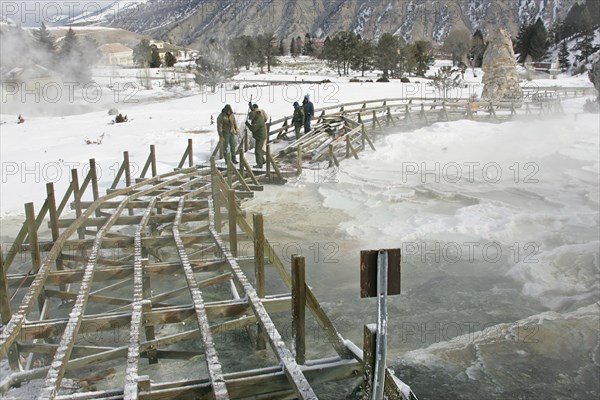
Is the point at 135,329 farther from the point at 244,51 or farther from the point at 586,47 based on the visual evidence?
the point at 244,51

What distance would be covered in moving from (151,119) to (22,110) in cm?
2056

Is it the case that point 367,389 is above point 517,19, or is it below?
below

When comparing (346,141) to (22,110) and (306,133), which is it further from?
(22,110)

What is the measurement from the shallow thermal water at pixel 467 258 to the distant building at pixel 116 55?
303 ft

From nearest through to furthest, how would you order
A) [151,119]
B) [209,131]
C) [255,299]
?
1. [255,299]
2. [209,131]
3. [151,119]

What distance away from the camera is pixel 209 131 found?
2398 cm

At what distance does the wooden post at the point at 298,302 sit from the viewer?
5.29 metres

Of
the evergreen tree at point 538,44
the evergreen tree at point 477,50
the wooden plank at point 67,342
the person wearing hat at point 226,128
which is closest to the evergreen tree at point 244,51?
the evergreen tree at point 477,50

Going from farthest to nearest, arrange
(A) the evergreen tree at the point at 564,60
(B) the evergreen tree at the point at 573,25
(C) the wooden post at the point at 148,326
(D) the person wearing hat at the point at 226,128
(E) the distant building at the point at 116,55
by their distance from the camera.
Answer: (E) the distant building at the point at 116,55, (B) the evergreen tree at the point at 573,25, (A) the evergreen tree at the point at 564,60, (D) the person wearing hat at the point at 226,128, (C) the wooden post at the point at 148,326

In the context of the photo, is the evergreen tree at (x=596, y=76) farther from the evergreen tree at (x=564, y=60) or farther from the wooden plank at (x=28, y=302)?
the evergreen tree at (x=564, y=60)

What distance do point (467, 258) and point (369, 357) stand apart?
21.0 feet

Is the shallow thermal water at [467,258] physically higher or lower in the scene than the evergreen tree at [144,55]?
lower

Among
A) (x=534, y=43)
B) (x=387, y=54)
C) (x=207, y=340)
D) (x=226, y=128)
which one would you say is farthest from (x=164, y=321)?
(x=534, y=43)

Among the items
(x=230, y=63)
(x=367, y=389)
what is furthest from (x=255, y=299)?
(x=230, y=63)
